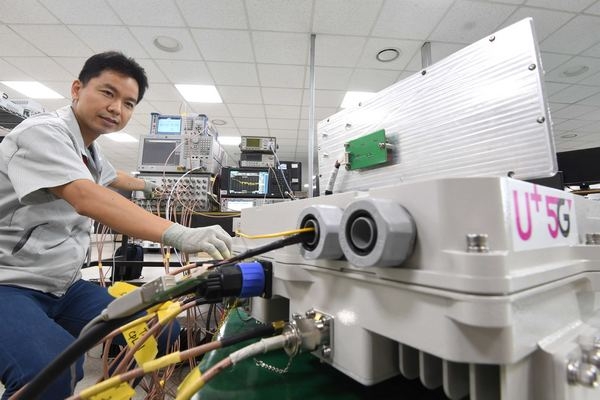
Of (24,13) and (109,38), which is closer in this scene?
(24,13)

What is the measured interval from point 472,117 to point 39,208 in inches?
47.1

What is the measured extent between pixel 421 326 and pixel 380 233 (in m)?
0.10

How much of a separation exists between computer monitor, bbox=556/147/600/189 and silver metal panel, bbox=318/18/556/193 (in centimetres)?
104

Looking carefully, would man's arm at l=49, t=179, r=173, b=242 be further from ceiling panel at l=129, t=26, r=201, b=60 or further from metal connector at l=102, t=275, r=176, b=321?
ceiling panel at l=129, t=26, r=201, b=60

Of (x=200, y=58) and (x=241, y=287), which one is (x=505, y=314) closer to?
(x=241, y=287)

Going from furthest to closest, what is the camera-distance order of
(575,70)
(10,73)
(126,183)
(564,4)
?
(10,73)
(575,70)
(564,4)
(126,183)

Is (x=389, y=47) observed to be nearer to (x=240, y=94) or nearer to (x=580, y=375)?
(x=240, y=94)

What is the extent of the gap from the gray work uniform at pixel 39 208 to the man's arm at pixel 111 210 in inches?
1.8

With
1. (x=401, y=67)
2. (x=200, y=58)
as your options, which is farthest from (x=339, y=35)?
(x=200, y=58)

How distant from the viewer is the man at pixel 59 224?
2.17 ft

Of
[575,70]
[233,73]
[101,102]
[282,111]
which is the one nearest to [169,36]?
[233,73]

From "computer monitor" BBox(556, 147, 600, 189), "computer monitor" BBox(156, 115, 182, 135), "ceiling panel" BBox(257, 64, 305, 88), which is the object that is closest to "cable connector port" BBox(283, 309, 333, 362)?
"computer monitor" BBox(556, 147, 600, 189)

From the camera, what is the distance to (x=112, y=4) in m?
2.23

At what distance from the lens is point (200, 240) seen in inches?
27.0
